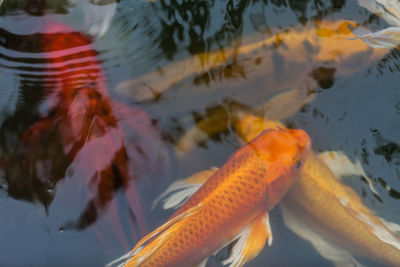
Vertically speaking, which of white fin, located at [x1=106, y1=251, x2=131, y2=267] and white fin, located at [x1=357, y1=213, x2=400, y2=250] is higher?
white fin, located at [x1=357, y1=213, x2=400, y2=250]

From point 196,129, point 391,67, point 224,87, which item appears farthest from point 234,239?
point 391,67

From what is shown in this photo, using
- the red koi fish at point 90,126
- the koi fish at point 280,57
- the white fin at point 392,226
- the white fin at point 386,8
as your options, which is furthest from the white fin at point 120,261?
the white fin at point 386,8

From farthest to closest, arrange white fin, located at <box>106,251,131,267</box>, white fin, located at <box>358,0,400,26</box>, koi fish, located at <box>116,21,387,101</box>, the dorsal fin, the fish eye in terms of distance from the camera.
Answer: white fin, located at <box>358,0,400,26</box> < koi fish, located at <box>116,21,387,101</box> < the fish eye < white fin, located at <box>106,251,131,267</box> < the dorsal fin

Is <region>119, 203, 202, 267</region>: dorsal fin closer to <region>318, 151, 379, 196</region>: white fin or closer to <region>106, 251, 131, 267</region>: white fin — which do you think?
<region>106, 251, 131, 267</region>: white fin

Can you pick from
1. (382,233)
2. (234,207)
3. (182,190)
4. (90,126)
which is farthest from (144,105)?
(382,233)

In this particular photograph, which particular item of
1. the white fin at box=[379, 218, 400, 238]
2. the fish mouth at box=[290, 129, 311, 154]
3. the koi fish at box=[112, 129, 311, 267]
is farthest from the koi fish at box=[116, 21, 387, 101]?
the white fin at box=[379, 218, 400, 238]

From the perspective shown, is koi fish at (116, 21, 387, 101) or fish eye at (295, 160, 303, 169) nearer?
fish eye at (295, 160, 303, 169)

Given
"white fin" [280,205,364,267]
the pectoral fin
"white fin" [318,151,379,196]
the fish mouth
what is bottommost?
"white fin" [280,205,364,267]

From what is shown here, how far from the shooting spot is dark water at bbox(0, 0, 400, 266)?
212 cm

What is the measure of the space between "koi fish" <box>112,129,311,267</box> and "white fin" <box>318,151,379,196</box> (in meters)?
0.15

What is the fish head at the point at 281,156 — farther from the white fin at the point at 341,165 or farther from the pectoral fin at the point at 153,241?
the pectoral fin at the point at 153,241

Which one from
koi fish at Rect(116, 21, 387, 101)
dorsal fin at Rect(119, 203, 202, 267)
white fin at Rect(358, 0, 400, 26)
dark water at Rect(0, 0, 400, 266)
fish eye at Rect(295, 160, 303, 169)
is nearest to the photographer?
dorsal fin at Rect(119, 203, 202, 267)

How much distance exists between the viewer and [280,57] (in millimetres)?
2545

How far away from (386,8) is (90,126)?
205 cm
